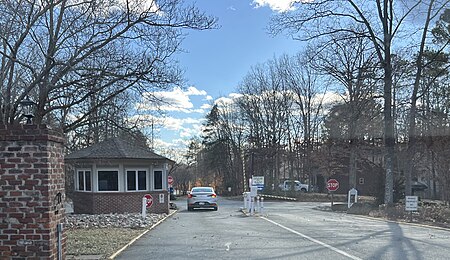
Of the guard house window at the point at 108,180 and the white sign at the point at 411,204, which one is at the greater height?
the guard house window at the point at 108,180

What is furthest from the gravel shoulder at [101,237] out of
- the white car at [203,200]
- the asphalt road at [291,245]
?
the white car at [203,200]

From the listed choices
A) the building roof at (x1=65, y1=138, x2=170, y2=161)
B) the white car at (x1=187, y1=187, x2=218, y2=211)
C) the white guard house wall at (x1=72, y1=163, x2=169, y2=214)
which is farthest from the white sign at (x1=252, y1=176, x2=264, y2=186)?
the building roof at (x1=65, y1=138, x2=170, y2=161)

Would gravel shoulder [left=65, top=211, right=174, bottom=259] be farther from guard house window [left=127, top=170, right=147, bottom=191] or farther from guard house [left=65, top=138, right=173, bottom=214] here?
guard house window [left=127, top=170, right=147, bottom=191]

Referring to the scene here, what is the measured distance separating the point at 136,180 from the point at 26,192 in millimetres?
20071

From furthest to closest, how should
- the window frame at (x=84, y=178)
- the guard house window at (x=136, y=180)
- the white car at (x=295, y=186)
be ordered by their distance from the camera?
1. the white car at (x=295, y=186)
2. the guard house window at (x=136, y=180)
3. the window frame at (x=84, y=178)

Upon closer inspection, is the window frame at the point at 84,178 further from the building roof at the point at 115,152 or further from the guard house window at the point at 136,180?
the guard house window at the point at 136,180

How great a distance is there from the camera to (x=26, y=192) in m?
6.74

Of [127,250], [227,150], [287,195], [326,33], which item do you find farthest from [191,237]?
[227,150]

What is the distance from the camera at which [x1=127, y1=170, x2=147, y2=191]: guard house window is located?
26.4m

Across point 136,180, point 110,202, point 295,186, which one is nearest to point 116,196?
point 110,202

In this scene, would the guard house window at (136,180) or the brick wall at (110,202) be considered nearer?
the brick wall at (110,202)

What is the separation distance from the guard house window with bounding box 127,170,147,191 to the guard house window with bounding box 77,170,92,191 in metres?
2.08

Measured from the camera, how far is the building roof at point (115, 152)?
25266mm

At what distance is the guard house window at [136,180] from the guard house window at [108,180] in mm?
665
